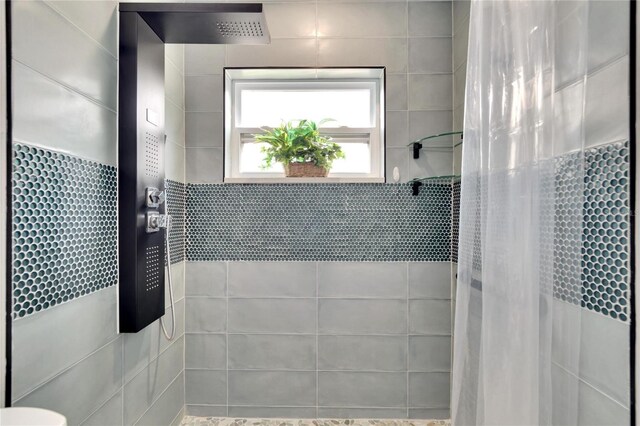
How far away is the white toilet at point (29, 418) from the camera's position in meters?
0.71

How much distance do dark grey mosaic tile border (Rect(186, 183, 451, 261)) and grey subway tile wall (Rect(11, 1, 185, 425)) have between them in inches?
26.5

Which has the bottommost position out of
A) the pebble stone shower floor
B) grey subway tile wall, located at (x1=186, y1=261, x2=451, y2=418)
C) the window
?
the pebble stone shower floor

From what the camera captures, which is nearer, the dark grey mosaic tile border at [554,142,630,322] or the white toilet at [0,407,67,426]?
the white toilet at [0,407,67,426]

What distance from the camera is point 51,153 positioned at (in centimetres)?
102

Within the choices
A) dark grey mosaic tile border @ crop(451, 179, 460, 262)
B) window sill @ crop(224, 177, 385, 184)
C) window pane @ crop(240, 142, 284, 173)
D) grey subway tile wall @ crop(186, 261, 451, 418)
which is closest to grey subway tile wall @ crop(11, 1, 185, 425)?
grey subway tile wall @ crop(186, 261, 451, 418)

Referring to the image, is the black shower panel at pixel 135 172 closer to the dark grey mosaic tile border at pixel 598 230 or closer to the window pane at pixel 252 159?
the window pane at pixel 252 159

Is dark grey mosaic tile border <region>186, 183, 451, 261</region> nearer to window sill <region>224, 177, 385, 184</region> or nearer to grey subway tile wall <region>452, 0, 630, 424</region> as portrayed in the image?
window sill <region>224, 177, 385, 184</region>

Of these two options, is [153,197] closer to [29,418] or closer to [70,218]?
[70,218]

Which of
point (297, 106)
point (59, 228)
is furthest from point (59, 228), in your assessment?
point (297, 106)

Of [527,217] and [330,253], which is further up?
[527,217]

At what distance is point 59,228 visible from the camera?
1.05 metres

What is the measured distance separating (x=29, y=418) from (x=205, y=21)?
1342 mm

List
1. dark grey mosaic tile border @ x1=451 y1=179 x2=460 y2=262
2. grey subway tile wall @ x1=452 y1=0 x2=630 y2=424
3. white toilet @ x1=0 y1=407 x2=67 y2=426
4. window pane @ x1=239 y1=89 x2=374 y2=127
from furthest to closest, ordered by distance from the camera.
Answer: window pane @ x1=239 y1=89 x2=374 y2=127, dark grey mosaic tile border @ x1=451 y1=179 x2=460 y2=262, grey subway tile wall @ x1=452 y1=0 x2=630 y2=424, white toilet @ x1=0 y1=407 x2=67 y2=426

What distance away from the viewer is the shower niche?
135cm
